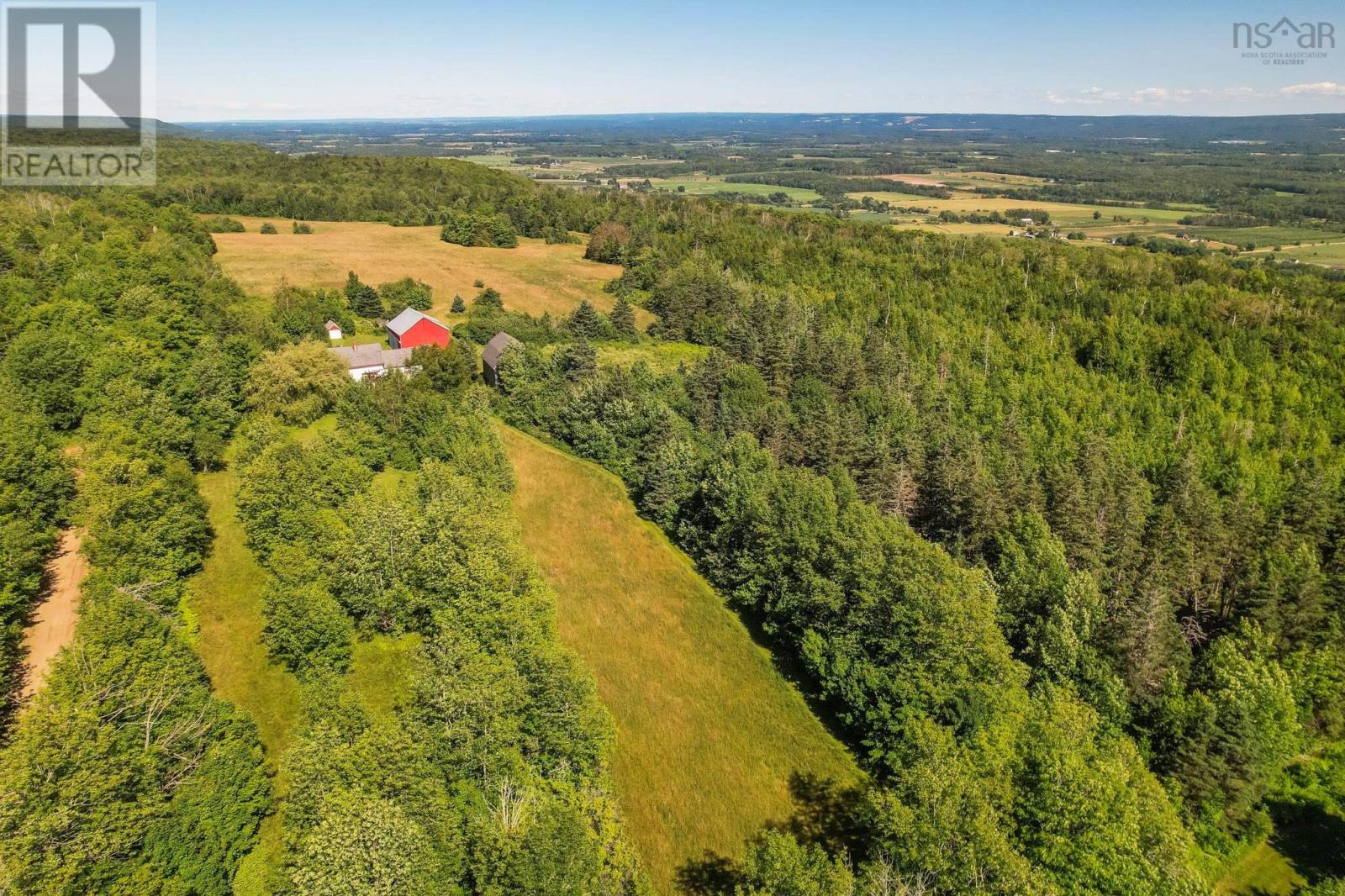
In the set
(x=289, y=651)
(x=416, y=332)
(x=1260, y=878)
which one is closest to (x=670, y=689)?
(x=289, y=651)

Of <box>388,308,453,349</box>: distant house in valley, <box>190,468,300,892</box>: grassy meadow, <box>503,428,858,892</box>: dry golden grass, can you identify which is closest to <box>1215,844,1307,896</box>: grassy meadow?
<box>503,428,858,892</box>: dry golden grass

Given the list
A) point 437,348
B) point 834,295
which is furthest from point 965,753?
point 834,295

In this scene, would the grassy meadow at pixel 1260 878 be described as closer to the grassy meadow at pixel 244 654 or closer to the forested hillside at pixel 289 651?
the forested hillside at pixel 289 651

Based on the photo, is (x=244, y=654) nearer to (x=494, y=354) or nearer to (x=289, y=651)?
(x=289, y=651)

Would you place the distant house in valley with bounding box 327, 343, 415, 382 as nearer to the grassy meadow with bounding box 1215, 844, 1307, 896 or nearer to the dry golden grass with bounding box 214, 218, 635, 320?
the dry golden grass with bounding box 214, 218, 635, 320

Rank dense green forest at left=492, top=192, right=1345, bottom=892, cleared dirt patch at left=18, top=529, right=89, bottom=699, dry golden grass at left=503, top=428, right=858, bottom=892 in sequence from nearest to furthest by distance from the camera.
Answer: dense green forest at left=492, top=192, right=1345, bottom=892, dry golden grass at left=503, top=428, right=858, bottom=892, cleared dirt patch at left=18, top=529, right=89, bottom=699

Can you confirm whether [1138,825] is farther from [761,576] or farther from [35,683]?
[35,683]
